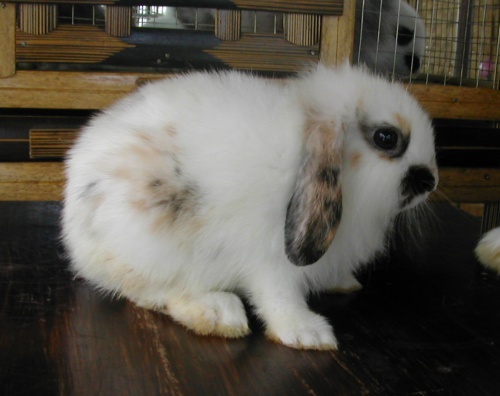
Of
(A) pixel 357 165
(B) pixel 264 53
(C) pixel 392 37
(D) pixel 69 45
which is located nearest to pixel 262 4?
(B) pixel 264 53

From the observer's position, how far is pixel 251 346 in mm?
935

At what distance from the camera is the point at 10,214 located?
1.57 meters

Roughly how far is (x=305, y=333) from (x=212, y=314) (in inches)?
5.2

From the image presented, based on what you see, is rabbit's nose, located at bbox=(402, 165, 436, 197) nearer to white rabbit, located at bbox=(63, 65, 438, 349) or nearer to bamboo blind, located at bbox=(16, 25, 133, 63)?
white rabbit, located at bbox=(63, 65, 438, 349)

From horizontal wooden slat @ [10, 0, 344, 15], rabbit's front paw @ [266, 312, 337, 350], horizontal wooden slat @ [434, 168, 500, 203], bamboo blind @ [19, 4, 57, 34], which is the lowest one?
rabbit's front paw @ [266, 312, 337, 350]

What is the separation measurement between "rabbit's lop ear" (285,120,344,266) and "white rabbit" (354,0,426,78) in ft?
3.51

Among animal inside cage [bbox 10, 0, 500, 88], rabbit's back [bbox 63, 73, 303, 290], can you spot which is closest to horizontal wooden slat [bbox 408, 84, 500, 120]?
animal inside cage [bbox 10, 0, 500, 88]

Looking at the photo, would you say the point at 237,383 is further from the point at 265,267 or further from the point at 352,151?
the point at 352,151

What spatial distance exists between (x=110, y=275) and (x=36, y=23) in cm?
54

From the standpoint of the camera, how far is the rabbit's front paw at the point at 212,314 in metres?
A: 0.96

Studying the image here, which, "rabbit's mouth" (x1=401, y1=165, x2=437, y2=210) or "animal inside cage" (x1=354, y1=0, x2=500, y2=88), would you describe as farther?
"animal inside cage" (x1=354, y1=0, x2=500, y2=88)

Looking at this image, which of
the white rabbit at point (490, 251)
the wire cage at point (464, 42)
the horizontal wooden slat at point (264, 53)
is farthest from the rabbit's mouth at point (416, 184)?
the wire cage at point (464, 42)

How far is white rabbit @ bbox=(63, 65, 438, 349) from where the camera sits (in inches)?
37.6

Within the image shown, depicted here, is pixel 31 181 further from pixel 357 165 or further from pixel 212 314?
pixel 357 165
